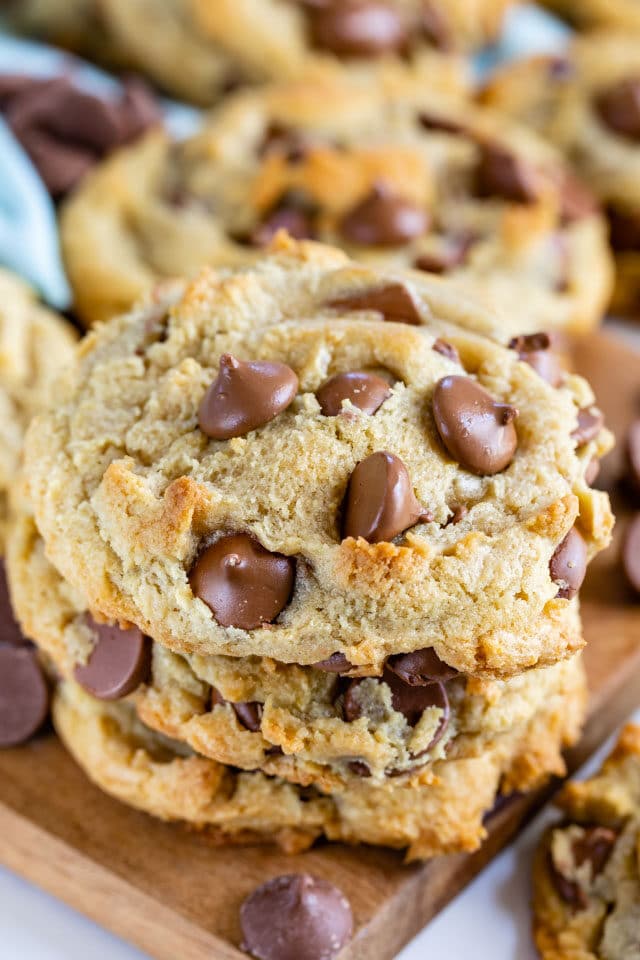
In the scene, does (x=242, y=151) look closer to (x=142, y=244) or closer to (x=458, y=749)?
(x=142, y=244)

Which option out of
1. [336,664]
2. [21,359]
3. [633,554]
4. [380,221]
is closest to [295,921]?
[336,664]

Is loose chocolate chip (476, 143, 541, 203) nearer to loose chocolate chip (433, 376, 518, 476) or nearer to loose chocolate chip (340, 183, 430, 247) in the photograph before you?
loose chocolate chip (340, 183, 430, 247)

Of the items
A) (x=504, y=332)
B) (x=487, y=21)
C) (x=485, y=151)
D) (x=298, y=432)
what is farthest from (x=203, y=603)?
(x=487, y=21)

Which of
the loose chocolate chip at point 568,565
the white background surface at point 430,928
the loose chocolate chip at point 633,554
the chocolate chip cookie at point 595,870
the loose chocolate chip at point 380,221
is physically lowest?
the white background surface at point 430,928

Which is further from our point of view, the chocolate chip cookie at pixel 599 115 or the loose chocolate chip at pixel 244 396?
the chocolate chip cookie at pixel 599 115

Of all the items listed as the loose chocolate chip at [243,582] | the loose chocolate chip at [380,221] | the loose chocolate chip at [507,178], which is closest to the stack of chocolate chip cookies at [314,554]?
the loose chocolate chip at [243,582]

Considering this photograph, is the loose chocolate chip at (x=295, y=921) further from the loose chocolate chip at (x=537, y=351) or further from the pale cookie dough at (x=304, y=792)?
the loose chocolate chip at (x=537, y=351)
